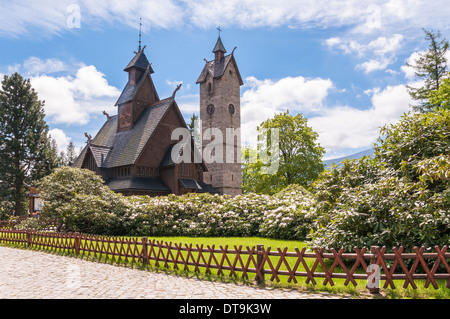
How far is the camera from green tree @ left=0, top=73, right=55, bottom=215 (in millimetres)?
40906

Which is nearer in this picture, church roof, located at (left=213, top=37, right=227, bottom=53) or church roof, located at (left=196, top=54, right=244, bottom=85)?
church roof, located at (left=196, top=54, right=244, bottom=85)

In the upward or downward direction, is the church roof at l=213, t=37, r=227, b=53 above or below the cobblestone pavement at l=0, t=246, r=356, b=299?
above

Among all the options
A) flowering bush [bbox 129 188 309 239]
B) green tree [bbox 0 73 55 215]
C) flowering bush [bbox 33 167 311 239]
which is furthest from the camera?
green tree [bbox 0 73 55 215]

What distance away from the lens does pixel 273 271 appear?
8.44 m

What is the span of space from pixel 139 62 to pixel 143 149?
43.8 ft

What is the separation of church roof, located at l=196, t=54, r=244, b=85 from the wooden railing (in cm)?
3518

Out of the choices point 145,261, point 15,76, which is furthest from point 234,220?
point 15,76

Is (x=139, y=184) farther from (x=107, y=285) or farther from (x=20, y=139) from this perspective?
(x=107, y=285)

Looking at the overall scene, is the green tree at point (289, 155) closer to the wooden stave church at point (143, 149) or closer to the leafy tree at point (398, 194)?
the wooden stave church at point (143, 149)

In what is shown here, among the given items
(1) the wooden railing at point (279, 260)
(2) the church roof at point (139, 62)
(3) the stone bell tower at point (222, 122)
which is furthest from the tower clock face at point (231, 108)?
(1) the wooden railing at point (279, 260)

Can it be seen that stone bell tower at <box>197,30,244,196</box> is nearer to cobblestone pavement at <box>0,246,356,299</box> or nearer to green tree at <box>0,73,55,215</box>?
green tree at <box>0,73,55,215</box>

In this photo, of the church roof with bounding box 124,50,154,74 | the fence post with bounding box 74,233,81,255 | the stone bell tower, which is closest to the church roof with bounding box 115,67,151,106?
the church roof with bounding box 124,50,154,74

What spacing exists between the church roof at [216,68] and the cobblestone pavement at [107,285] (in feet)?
131

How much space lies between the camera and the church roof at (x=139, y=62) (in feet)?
140
